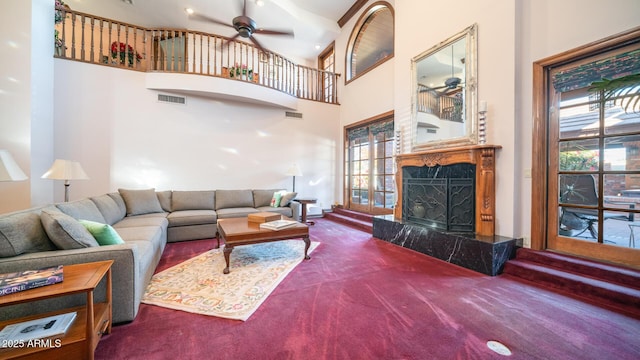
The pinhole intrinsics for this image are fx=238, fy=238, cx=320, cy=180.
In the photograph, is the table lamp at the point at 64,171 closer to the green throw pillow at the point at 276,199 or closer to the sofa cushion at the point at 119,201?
the sofa cushion at the point at 119,201

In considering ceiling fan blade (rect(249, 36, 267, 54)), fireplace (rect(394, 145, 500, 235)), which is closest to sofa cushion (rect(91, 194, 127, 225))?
ceiling fan blade (rect(249, 36, 267, 54))

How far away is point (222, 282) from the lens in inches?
95.1

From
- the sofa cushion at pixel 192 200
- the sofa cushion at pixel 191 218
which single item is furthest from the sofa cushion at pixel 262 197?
the sofa cushion at pixel 191 218

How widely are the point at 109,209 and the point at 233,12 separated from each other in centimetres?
518

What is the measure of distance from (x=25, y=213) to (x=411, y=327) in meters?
2.95

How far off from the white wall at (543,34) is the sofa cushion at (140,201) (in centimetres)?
544

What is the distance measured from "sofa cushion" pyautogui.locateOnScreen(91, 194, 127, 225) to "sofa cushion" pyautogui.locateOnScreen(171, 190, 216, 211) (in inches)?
32.9

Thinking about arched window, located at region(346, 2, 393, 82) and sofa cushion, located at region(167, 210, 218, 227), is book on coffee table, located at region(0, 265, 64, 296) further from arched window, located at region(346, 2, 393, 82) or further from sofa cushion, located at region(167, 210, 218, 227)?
arched window, located at region(346, 2, 393, 82)

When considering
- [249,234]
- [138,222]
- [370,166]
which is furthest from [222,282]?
[370,166]

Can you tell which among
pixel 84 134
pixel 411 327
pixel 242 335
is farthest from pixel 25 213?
pixel 84 134

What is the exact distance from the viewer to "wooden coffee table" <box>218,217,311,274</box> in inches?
105

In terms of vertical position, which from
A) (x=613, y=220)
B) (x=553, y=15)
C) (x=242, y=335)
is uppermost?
(x=553, y=15)

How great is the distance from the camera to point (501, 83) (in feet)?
9.73

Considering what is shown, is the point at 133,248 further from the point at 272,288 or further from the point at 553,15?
the point at 553,15
